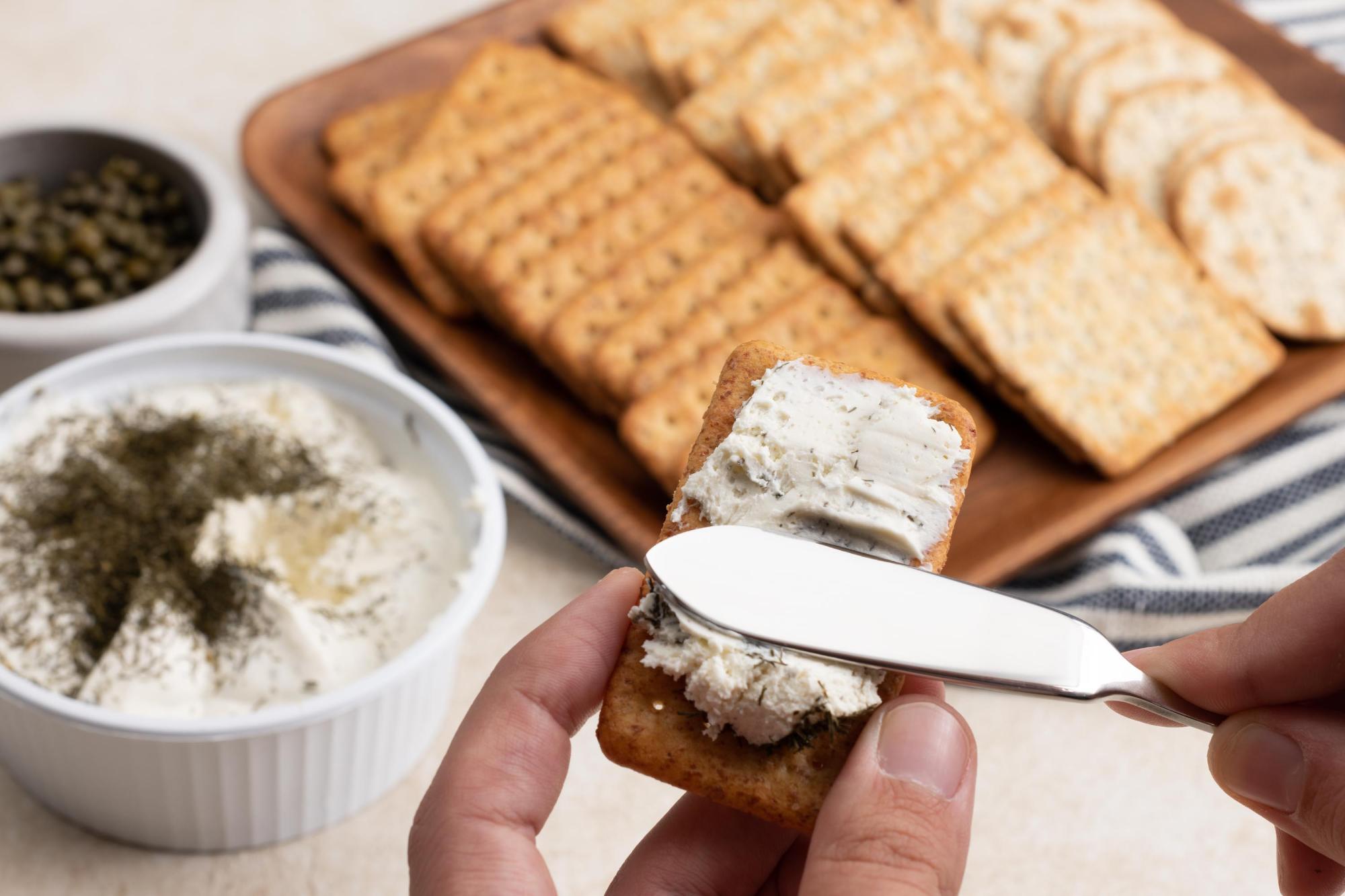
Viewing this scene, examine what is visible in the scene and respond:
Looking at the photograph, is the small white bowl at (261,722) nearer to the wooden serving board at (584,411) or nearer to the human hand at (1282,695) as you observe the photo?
the wooden serving board at (584,411)

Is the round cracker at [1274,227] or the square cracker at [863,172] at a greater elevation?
the square cracker at [863,172]

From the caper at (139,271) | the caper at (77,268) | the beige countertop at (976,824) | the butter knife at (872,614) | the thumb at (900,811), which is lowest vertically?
the beige countertop at (976,824)

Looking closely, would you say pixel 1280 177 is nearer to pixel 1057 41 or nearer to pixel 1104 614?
pixel 1057 41

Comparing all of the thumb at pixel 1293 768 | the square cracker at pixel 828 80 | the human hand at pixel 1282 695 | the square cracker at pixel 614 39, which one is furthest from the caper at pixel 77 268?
the thumb at pixel 1293 768

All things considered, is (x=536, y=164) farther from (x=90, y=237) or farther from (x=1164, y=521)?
(x=1164, y=521)

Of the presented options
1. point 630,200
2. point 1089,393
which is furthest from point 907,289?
point 630,200

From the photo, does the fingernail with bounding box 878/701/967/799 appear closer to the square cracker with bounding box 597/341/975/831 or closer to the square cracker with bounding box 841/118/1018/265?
the square cracker with bounding box 597/341/975/831
